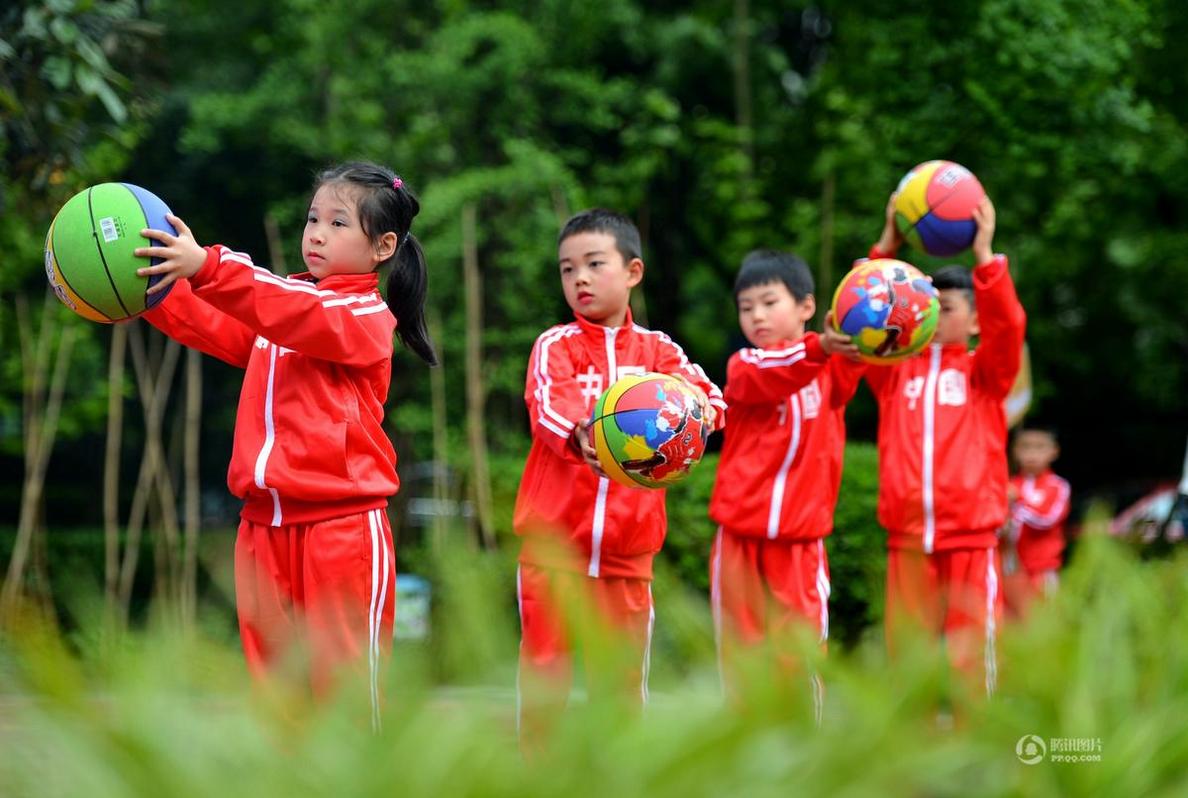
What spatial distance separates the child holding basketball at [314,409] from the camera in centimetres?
397

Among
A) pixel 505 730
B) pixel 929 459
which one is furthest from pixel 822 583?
pixel 505 730

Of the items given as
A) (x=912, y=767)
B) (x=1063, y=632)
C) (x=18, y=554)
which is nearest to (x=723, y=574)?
(x=1063, y=632)

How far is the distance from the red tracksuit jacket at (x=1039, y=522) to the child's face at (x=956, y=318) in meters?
3.63

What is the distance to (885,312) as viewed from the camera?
16.0 feet

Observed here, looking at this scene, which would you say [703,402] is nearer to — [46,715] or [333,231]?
[333,231]

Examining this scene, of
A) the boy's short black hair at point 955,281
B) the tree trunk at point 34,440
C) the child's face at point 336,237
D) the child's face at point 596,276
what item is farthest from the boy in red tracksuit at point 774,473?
the tree trunk at point 34,440

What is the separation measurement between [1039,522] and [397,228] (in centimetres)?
627

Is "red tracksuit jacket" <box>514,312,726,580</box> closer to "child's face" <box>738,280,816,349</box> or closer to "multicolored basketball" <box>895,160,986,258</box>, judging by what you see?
"child's face" <box>738,280,816,349</box>

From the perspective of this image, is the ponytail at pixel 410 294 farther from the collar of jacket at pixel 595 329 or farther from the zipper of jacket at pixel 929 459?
the zipper of jacket at pixel 929 459

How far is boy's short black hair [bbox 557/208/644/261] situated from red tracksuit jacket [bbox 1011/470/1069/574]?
5226mm

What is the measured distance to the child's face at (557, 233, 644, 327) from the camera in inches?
197

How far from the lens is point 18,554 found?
9398 millimetres

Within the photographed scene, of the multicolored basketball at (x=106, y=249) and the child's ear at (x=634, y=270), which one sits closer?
the multicolored basketball at (x=106, y=249)

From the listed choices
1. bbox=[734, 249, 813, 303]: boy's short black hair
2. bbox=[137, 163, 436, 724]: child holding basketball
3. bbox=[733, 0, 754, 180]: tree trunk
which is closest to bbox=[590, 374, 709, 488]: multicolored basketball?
bbox=[137, 163, 436, 724]: child holding basketball
